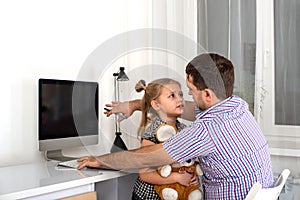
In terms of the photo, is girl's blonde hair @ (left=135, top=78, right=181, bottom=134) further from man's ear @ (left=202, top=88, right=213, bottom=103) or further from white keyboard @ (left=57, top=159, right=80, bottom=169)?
white keyboard @ (left=57, top=159, right=80, bottom=169)

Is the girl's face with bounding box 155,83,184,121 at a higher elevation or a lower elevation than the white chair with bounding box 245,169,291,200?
higher

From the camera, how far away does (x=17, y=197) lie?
1.49 meters

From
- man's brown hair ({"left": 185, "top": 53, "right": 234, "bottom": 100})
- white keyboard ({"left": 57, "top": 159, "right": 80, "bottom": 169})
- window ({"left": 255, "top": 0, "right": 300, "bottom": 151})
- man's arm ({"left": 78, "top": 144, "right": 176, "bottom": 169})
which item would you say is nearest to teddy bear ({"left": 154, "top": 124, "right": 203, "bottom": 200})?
man's arm ({"left": 78, "top": 144, "right": 176, "bottom": 169})

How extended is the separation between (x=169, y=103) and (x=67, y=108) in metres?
0.58

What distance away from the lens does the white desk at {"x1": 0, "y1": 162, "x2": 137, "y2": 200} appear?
1.56m

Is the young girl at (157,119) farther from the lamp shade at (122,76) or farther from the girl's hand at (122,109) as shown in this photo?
the lamp shade at (122,76)

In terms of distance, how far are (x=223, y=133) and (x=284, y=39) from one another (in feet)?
2.61

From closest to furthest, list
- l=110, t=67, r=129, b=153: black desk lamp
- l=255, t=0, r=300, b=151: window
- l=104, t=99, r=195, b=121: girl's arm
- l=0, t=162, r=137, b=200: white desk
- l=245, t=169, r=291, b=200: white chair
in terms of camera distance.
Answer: l=245, t=169, r=291, b=200: white chair, l=0, t=162, r=137, b=200: white desk, l=104, t=99, r=195, b=121: girl's arm, l=255, t=0, r=300, b=151: window, l=110, t=67, r=129, b=153: black desk lamp

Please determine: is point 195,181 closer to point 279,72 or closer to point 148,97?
point 148,97

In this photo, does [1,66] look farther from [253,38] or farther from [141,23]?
[253,38]

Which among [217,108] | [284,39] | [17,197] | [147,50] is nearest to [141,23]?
[147,50]

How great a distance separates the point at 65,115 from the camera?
2.20 metres

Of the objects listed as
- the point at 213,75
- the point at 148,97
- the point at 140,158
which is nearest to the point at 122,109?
the point at 148,97

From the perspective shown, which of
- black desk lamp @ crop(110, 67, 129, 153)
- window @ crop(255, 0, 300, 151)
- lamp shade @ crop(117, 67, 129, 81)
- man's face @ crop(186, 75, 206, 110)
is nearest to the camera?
man's face @ crop(186, 75, 206, 110)
